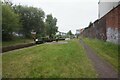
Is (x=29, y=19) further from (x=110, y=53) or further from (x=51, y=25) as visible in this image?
(x=110, y=53)

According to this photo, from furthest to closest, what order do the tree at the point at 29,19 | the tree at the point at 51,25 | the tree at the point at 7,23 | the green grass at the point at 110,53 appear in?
1. the tree at the point at 51,25
2. the tree at the point at 29,19
3. the tree at the point at 7,23
4. the green grass at the point at 110,53

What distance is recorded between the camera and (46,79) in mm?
9133

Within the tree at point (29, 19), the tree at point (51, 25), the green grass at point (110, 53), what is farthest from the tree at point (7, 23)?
the tree at point (51, 25)

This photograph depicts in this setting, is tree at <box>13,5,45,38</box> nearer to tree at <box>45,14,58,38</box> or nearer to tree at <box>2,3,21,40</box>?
tree at <box>2,3,21,40</box>

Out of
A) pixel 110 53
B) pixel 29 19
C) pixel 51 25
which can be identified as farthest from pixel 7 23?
pixel 51 25

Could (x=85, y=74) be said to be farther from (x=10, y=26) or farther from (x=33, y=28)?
(x=33, y=28)

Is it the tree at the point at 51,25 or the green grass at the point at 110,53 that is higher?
the tree at the point at 51,25

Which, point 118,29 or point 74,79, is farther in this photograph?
point 118,29

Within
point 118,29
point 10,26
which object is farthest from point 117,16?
point 10,26

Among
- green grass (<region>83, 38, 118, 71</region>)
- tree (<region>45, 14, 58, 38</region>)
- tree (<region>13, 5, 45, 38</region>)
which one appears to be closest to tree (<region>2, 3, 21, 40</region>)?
tree (<region>13, 5, 45, 38</region>)

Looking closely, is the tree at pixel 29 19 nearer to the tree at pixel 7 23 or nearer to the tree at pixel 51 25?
the tree at pixel 7 23

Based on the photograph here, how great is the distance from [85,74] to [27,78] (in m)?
2.59

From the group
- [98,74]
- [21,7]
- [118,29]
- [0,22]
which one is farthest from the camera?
[21,7]

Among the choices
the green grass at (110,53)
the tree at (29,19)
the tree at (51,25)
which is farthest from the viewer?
the tree at (51,25)
